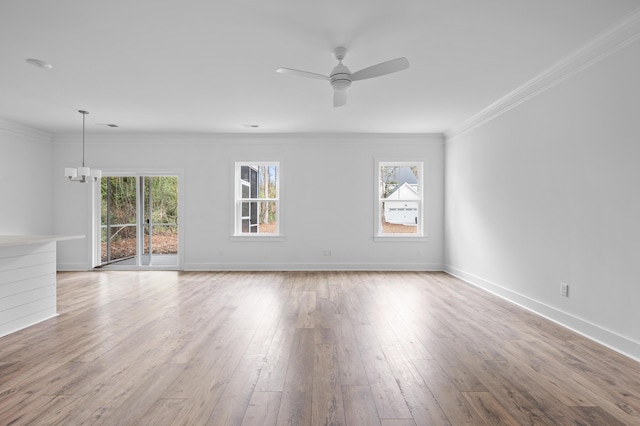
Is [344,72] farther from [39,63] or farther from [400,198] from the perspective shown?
[400,198]

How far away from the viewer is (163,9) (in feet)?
8.17

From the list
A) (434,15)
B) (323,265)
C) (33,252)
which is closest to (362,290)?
(323,265)

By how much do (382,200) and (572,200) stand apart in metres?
3.56

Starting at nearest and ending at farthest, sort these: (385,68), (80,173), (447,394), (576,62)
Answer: (447,394) → (385,68) → (576,62) → (80,173)

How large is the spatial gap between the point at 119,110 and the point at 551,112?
18.8 ft

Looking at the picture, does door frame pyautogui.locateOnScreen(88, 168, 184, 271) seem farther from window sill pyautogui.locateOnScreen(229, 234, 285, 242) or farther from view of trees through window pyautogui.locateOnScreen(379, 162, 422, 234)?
view of trees through window pyautogui.locateOnScreen(379, 162, 422, 234)

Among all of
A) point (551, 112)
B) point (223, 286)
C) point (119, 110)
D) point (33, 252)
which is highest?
point (119, 110)

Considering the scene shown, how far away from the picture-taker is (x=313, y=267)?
21.4ft

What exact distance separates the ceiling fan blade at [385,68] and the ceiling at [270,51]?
0.27 m

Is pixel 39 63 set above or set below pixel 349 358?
above

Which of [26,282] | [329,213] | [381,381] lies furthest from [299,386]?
[329,213]

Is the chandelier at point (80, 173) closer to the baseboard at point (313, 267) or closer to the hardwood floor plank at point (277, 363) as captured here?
the baseboard at point (313, 267)

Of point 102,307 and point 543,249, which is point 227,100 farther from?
point 543,249

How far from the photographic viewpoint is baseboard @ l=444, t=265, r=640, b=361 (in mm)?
2676
